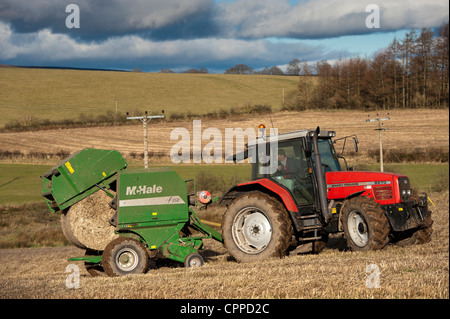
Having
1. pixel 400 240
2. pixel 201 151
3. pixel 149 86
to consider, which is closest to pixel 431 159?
pixel 201 151

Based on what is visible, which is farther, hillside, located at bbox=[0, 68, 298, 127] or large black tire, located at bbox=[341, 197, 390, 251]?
hillside, located at bbox=[0, 68, 298, 127]

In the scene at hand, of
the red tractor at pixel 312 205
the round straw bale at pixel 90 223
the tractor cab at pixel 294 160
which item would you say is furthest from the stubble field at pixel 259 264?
the tractor cab at pixel 294 160

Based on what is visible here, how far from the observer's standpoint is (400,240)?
10008 millimetres

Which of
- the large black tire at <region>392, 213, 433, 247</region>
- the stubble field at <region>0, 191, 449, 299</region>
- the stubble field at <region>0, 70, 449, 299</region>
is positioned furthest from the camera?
the large black tire at <region>392, 213, 433, 247</region>

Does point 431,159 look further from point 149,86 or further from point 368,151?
point 149,86

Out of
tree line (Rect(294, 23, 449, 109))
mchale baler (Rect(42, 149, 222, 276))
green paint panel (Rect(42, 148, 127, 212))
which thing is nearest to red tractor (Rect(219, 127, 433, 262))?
mchale baler (Rect(42, 149, 222, 276))

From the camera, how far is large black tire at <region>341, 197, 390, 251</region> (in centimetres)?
873

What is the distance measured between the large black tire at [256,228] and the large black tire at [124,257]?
1.59 meters

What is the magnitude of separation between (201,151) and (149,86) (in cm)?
3399

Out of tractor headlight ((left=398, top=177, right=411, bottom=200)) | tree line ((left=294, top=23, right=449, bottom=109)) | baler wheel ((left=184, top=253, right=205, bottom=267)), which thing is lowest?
baler wheel ((left=184, top=253, right=205, bottom=267))

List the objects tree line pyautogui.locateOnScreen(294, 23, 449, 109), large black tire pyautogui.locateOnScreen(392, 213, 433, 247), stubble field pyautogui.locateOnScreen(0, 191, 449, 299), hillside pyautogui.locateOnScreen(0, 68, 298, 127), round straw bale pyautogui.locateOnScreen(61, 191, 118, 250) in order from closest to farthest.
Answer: stubble field pyautogui.locateOnScreen(0, 191, 449, 299) → round straw bale pyautogui.locateOnScreen(61, 191, 118, 250) → large black tire pyautogui.locateOnScreen(392, 213, 433, 247) → tree line pyautogui.locateOnScreen(294, 23, 449, 109) → hillside pyautogui.locateOnScreen(0, 68, 298, 127)

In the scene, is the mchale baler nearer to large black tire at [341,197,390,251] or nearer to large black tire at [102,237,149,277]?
large black tire at [102,237,149,277]

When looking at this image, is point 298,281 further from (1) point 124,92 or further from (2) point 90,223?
(1) point 124,92

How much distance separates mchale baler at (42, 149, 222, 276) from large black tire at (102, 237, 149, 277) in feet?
0.06
